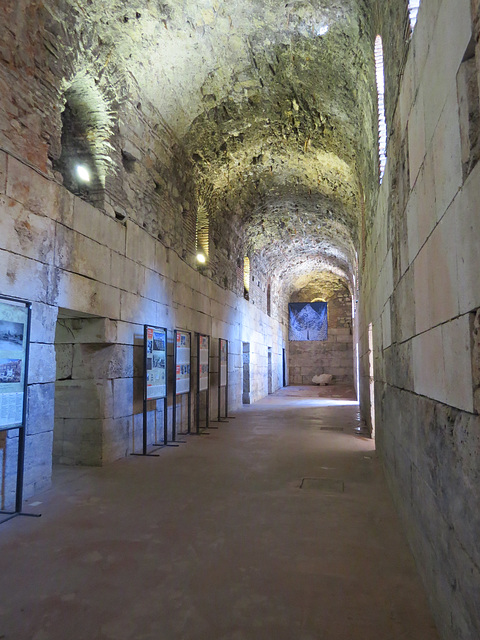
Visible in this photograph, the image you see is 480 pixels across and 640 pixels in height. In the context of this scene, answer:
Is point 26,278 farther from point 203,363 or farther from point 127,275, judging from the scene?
point 203,363

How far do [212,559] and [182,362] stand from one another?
4653 millimetres

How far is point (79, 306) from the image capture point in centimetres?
501

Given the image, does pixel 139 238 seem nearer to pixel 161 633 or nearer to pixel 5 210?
pixel 5 210

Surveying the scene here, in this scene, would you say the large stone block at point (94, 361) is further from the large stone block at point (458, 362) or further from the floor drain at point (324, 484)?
the large stone block at point (458, 362)

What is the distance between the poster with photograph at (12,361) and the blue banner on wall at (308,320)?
66.8ft

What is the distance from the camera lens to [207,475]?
504 cm

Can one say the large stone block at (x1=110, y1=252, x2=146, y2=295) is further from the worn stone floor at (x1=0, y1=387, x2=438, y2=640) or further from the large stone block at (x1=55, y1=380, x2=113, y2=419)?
the worn stone floor at (x1=0, y1=387, x2=438, y2=640)

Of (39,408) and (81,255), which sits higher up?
(81,255)

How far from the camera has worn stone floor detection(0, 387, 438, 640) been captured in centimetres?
219

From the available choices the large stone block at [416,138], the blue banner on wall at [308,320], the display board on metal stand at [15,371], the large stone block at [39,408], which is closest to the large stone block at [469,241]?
the large stone block at [416,138]

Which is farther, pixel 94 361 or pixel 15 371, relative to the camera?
pixel 94 361

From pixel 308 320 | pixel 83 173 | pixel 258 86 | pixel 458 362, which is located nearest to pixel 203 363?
pixel 83 173

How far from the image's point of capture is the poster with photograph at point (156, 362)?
6.19 m

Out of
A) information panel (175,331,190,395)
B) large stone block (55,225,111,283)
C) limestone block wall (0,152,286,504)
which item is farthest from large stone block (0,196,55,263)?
information panel (175,331,190,395)
